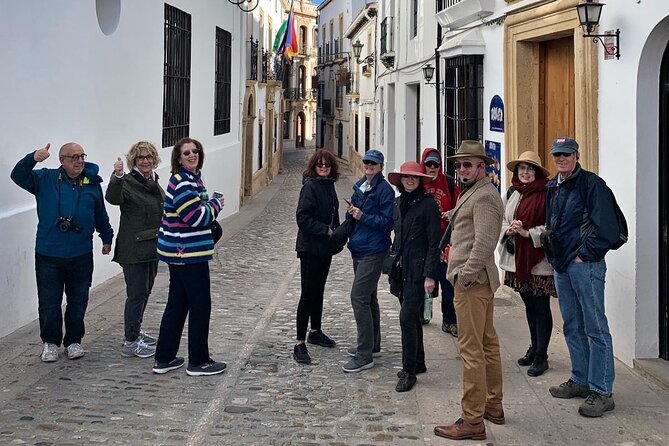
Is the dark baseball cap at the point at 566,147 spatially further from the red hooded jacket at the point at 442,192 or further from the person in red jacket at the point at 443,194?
the red hooded jacket at the point at 442,192

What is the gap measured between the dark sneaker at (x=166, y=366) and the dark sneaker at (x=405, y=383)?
1.67 m

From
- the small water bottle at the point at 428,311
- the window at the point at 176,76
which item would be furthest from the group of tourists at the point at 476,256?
the window at the point at 176,76

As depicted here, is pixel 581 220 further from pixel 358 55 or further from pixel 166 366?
pixel 358 55

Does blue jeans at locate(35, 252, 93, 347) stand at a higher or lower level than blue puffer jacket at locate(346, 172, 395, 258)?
lower

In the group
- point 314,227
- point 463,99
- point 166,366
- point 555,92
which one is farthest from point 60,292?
point 463,99

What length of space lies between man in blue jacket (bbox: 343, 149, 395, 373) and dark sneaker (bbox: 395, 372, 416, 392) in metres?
0.52

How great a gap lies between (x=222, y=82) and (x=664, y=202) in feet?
41.0

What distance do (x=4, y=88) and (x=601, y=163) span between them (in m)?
4.95

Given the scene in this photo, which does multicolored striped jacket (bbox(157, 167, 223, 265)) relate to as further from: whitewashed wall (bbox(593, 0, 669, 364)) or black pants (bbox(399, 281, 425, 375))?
whitewashed wall (bbox(593, 0, 669, 364))

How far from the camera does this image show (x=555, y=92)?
8.12m

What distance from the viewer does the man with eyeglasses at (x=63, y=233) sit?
19.2 ft

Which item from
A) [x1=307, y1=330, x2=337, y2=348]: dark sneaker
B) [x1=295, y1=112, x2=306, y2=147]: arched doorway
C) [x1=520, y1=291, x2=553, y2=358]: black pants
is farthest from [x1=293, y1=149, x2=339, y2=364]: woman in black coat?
[x1=295, y1=112, x2=306, y2=147]: arched doorway

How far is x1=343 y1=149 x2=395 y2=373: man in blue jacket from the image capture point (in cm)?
571

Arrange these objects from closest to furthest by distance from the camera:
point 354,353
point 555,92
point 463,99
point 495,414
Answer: point 495,414, point 354,353, point 555,92, point 463,99
